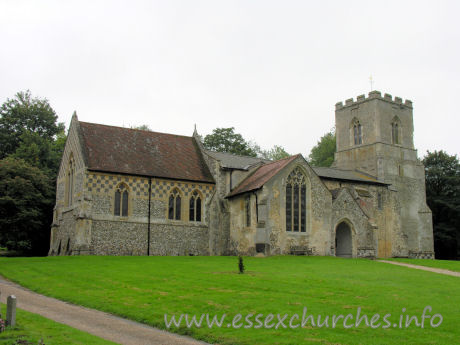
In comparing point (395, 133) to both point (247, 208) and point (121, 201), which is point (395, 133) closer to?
point (247, 208)

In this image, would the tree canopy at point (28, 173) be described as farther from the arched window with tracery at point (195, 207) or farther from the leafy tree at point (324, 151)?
the leafy tree at point (324, 151)

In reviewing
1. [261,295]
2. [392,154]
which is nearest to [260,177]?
[392,154]

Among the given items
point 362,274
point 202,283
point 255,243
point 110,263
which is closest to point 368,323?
point 202,283

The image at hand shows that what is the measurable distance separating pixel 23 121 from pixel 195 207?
2964 cm

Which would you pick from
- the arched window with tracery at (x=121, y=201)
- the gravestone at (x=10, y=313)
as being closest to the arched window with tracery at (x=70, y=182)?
the arched window with tracery at (x=121, y=201)

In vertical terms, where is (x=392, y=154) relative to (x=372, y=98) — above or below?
below

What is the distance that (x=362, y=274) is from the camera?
2156 cm

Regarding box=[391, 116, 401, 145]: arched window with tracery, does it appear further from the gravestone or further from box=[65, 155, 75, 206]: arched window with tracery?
the gravestone

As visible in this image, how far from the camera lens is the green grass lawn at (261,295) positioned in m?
10.7

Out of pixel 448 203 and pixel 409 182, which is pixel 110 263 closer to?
pixel 409 182

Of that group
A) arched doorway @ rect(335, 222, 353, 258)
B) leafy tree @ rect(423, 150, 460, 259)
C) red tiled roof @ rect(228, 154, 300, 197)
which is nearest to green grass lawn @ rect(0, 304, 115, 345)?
red tiled roof @ rect(228, 154, 300, 197)

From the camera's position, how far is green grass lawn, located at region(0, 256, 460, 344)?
10734mm

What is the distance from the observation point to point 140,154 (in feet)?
123

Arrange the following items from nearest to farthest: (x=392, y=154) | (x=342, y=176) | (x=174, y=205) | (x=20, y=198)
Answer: (x=20, y=198), (x=174, y=205), (x=342, y=176), (x=392, y=154)
